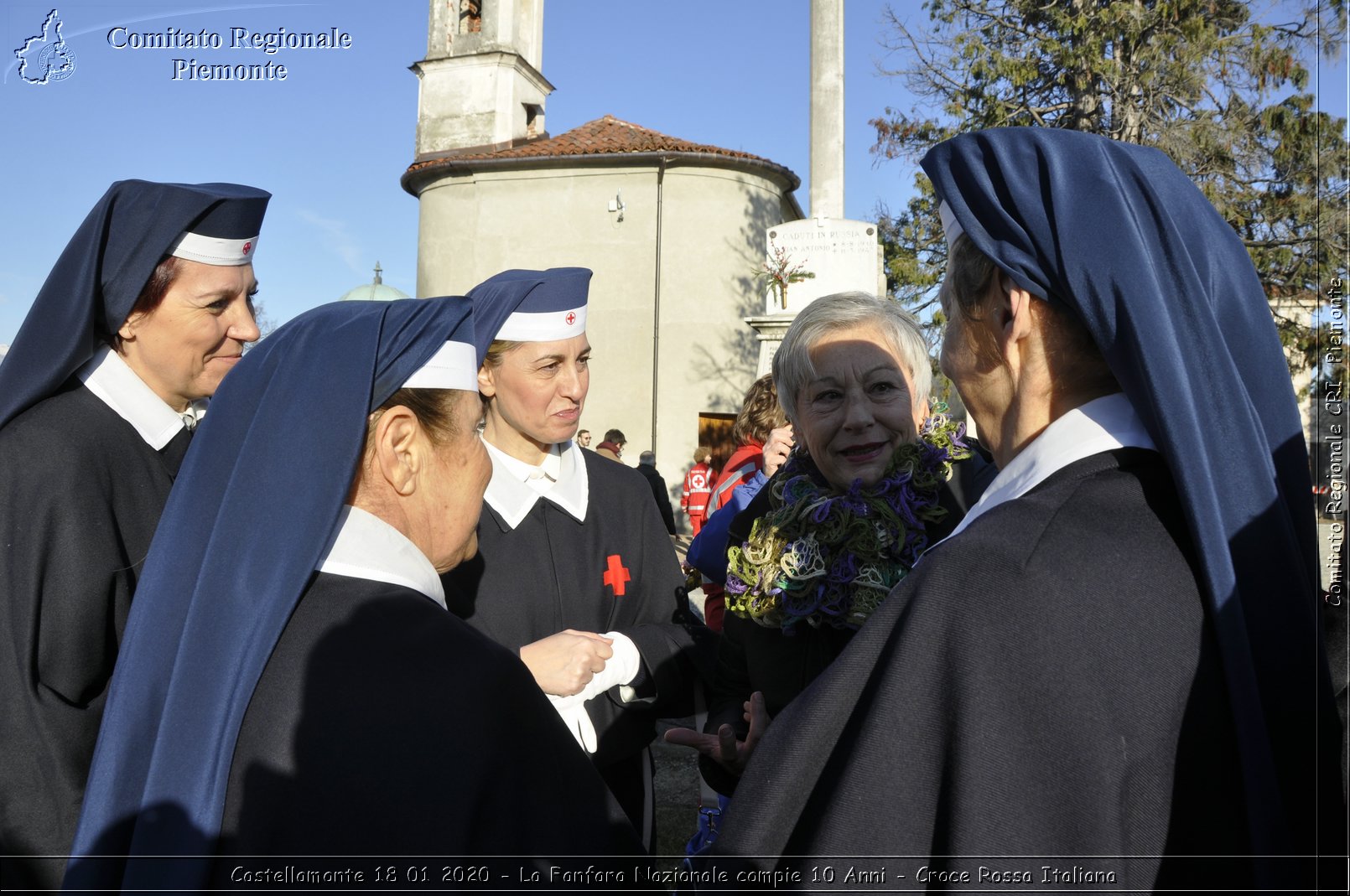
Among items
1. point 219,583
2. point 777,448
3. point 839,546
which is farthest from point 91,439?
point 777,448

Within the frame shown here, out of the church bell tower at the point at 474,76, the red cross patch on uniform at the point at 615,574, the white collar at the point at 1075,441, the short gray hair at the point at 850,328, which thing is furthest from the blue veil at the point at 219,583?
the church bell tower at the point at 474,76

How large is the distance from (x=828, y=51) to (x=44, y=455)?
11643 millimetres

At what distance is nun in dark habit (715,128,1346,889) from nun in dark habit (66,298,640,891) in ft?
1.28

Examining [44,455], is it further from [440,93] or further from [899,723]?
[440,93]

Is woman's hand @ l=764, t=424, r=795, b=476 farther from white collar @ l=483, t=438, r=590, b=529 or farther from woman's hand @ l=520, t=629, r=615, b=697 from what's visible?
woman's hand @ l=520, t=629, r=615, b=697

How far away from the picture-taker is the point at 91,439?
7.96 ft

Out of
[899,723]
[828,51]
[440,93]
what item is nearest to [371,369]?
[899,723]

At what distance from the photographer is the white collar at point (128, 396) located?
254 cm

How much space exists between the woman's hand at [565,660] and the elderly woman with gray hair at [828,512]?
Result: 0.30 metres

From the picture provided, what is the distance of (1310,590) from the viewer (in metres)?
1.33

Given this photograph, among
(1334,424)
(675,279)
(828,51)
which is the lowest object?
(1334,424)

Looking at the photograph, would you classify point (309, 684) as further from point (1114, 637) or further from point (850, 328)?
point (850, 328)

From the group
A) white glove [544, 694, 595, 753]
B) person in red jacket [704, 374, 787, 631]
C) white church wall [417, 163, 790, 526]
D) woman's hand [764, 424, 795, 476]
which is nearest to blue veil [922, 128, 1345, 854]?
white glove [544, 694, 595, 753]

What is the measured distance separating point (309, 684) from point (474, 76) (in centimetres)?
2542
